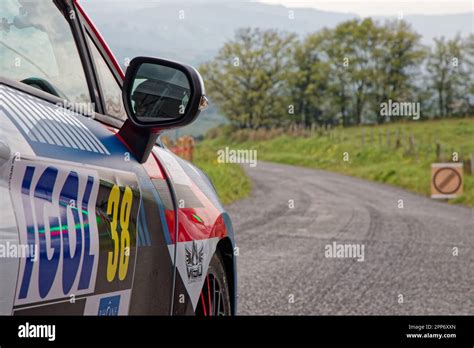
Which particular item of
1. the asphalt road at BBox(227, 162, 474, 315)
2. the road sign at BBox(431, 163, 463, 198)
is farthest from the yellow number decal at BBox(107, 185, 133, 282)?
the road sign at BBox(431, 163, 463, 198)

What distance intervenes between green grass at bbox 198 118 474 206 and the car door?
15.9m

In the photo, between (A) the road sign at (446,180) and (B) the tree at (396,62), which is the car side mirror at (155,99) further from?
(B) the tree at (396,62)

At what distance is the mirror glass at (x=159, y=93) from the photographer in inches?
102

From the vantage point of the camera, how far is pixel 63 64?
8.64 ft

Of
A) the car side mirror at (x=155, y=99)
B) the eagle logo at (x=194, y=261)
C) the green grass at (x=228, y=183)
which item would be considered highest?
the car side mirror at (x=155, y=99)

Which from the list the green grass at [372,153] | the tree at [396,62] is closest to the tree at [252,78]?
the tree at [396,62]

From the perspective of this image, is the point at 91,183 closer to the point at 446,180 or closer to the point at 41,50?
the point at 41,50

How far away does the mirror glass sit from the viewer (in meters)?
2.59

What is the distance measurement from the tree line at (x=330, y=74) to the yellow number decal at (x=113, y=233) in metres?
67.9

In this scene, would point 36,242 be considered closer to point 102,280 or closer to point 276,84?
point 102,280

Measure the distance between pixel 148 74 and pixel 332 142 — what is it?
44.2 meters

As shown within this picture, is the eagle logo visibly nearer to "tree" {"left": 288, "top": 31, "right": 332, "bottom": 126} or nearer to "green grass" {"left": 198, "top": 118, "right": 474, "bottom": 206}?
"green grass" {"left": 198, "top": 118, "right": 474, "bottom": 206}

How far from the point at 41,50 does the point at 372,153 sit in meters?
35.5

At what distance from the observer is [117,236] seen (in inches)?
85.9
